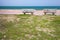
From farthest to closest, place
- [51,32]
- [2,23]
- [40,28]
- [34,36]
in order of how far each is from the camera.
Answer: [2,23], [40,28], [51,32], [34,36]

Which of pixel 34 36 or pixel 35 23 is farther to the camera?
pixel 35 23

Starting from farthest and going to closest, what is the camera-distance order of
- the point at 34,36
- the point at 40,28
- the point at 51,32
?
the point at 40,28
the point at 51,32
the point at 34,36

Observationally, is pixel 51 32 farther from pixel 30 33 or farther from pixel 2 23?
pixel 2 23

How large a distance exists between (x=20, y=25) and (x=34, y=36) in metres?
1.81

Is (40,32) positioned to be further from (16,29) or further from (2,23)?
(2,23)

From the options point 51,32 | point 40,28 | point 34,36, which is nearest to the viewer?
point 34,36

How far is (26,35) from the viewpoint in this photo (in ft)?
22.4

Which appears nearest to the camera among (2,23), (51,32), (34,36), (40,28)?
(34,36)

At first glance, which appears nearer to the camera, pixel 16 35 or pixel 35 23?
pixel 16 35

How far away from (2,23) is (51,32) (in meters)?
3.24

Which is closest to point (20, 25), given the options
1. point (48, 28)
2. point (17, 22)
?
point (17, 22)

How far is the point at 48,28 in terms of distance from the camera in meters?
7.80

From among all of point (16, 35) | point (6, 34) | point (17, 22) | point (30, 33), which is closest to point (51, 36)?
point (30, 33)

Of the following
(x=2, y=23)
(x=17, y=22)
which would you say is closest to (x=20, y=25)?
(x=17, y=22)
